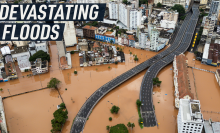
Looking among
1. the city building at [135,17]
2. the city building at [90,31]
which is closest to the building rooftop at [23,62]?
the city building at [90,31]

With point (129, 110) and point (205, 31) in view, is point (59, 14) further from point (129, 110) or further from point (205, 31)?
point (205, 31)

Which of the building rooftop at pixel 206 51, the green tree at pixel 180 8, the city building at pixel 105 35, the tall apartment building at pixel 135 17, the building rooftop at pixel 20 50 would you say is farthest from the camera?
the green tree at pixel 180 8

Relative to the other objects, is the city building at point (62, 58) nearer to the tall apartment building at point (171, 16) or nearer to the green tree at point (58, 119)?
the green tree at point (58, 119)

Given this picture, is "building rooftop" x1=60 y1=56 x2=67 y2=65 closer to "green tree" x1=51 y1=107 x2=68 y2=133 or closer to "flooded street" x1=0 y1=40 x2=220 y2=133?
"flooded street" x1=0 y1=40 x2=220 y2=133

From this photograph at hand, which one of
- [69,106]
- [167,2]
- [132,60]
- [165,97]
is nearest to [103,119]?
[69,106]

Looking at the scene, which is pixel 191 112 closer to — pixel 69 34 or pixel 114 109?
pixel 114 109

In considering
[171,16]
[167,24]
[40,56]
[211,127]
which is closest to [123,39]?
[167,24]

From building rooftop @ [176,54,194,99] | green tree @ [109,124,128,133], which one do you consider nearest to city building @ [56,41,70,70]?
green tree @ [109,124,128,133]

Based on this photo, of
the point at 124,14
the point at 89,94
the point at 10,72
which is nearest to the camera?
the point at 89,94
